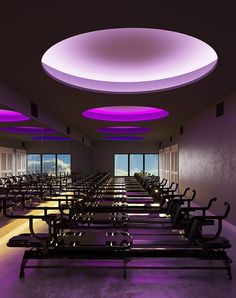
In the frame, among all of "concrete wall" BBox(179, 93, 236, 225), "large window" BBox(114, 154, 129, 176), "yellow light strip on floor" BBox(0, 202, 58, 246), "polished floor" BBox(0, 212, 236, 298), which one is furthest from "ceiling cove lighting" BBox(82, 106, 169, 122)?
"large window" BBox(114, 154, 129, 176)

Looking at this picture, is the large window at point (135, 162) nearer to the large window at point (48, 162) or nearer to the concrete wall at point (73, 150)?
the concrete wall at point (73, 150)

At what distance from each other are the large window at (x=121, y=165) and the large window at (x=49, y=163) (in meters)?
2.89

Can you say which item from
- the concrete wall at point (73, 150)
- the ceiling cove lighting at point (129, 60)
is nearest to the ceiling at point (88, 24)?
the ceiling cove lighting at point (129, 60)

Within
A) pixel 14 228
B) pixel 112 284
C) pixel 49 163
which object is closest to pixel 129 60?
pixel 112 284

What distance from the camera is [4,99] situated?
162 inches

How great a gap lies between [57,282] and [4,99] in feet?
9.56

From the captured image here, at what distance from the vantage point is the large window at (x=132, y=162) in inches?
624

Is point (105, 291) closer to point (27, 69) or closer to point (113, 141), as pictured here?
point (27, 69)

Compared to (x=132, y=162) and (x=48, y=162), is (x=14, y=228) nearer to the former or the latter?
(x=48, y=162)

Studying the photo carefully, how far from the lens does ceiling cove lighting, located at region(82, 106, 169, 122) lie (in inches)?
302

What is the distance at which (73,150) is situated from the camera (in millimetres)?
14859

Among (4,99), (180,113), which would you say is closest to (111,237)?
(4,99)

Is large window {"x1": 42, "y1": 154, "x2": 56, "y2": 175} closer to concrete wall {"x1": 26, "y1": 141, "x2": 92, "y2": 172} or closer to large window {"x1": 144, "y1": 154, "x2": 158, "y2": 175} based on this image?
concrete wall {"x1": 26, "y1": 141, "x2": 92, "y2": 172}

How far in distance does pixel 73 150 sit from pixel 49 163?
1736mm
